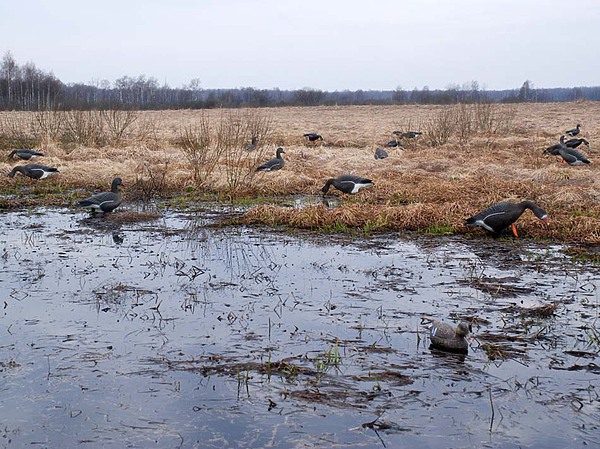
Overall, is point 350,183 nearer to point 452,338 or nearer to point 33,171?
point 33,171

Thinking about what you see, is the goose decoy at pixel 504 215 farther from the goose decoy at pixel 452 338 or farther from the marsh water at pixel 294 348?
the goose decoy at pixel 452 338

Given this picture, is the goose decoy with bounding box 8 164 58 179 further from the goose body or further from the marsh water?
the goose body

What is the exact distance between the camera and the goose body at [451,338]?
614 centimetres

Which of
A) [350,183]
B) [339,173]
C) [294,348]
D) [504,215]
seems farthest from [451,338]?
[339,173]

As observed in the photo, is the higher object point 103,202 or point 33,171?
point 33,171

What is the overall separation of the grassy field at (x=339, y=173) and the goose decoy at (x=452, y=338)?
222 inches

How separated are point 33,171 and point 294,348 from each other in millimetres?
14003

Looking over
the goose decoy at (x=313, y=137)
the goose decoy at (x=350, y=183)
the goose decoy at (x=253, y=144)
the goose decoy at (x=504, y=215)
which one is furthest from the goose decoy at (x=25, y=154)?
the goose decoy at (x=504, y=215)

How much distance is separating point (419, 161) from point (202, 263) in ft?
43.3

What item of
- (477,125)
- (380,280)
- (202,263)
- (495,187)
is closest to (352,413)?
(380,280)

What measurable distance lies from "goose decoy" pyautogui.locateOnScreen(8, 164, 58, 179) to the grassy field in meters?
0.25

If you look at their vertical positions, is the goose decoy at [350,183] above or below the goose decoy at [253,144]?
below

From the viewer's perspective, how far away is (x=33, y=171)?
18.0 metres

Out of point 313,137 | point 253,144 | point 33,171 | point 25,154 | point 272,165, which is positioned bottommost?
point 33,171
